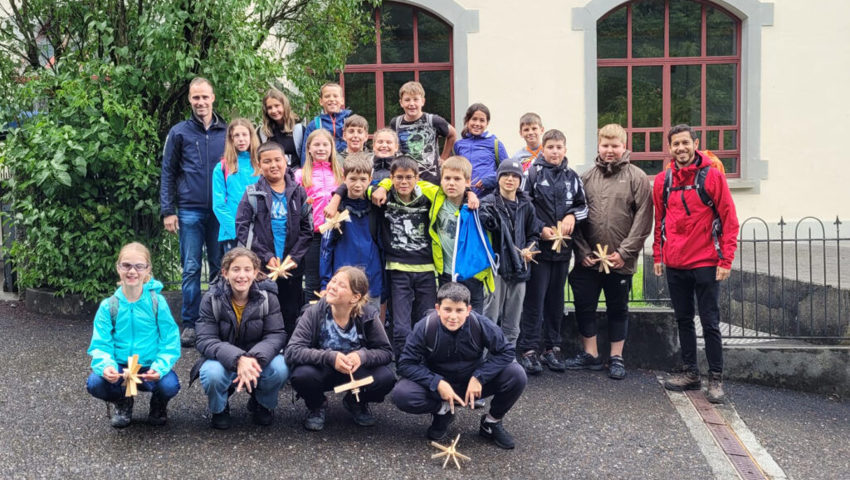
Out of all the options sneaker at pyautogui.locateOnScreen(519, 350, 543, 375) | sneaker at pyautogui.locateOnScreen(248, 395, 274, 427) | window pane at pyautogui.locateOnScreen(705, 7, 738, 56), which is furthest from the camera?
window pane at pyautogui.locateOnScreen(705, 7, 738, 56)

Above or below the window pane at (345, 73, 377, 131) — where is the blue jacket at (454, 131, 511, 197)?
below

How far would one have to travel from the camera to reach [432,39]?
439 inches

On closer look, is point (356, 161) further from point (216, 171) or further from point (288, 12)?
point (288, 12)

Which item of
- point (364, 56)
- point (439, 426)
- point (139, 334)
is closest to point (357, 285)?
point (439, 426)

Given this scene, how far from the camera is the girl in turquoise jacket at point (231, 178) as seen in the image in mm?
5684

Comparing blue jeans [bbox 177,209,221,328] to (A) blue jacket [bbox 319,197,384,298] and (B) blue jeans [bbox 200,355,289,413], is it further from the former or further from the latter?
(B) blue jeans [bbox 200,355,289,413]

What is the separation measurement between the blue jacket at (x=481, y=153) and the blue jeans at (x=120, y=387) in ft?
8.61

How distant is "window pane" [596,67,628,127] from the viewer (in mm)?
11266

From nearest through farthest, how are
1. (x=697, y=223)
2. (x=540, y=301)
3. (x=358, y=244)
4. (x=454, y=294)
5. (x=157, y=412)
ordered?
(x=454, y=294)
(x=157, y=412)
(x=358, y=244)
(x=697, y=223)
(x=540, y=301)

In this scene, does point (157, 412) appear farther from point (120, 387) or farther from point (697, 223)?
point (697, 223)

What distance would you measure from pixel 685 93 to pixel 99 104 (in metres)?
8.06

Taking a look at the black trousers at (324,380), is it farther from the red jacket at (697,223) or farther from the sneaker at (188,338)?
the red jacket at (697,223)

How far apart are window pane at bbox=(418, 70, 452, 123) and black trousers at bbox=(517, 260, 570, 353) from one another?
5715mm

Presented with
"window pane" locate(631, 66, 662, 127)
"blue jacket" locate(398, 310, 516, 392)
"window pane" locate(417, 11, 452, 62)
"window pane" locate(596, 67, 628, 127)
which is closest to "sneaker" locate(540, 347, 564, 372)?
"blue jacket" locate(398, 310, 516, 392)
